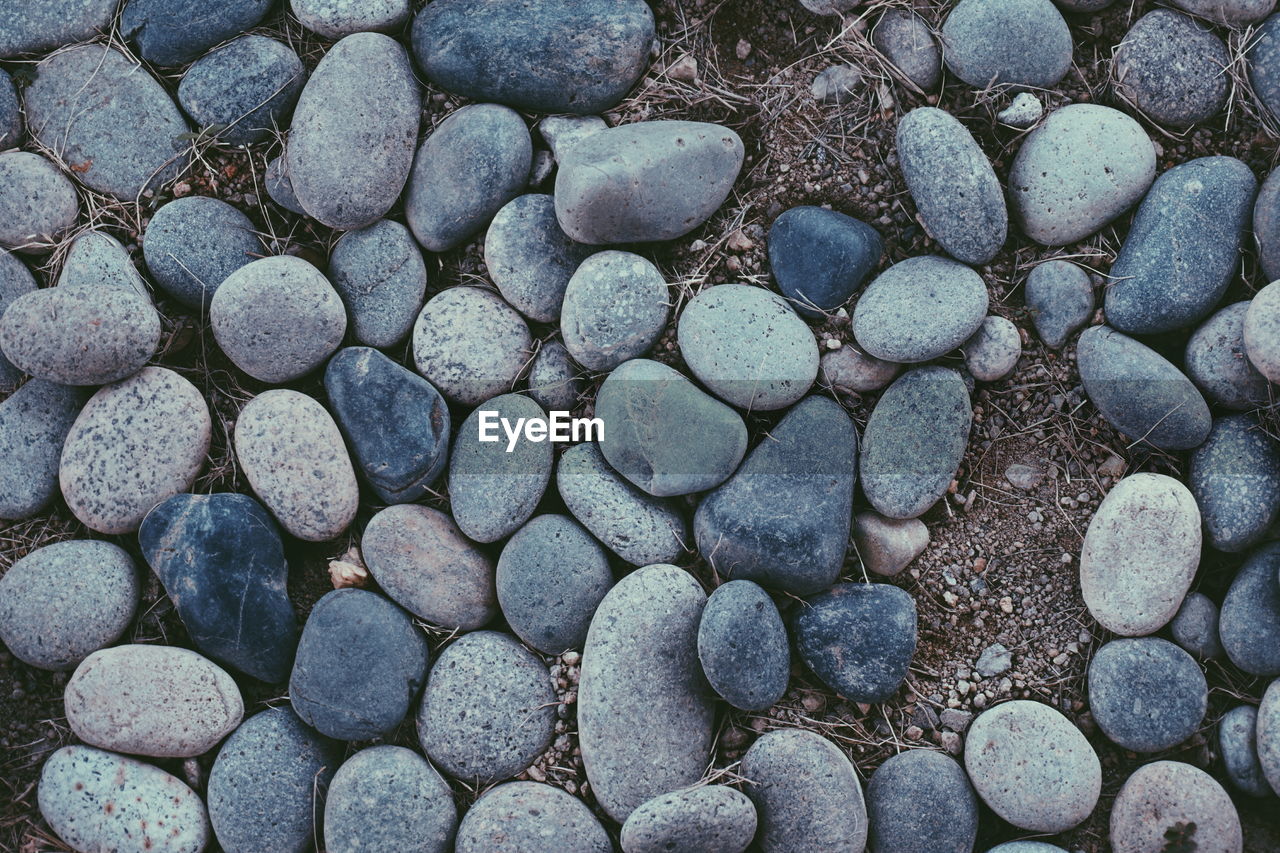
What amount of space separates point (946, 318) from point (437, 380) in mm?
1186

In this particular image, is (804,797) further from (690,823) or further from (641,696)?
(641,696)

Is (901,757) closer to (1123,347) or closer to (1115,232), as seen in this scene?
(1123,347)

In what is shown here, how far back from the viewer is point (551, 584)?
221 centimetres

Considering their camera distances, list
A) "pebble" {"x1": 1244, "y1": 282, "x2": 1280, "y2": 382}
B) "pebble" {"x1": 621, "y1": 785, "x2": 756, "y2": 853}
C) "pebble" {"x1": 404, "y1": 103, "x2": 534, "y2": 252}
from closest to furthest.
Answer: "pebble" {"x1": 621, "y1": 785, "x2": 756, "y2": 853} < "pebble" {"x1": 1244, "y1": 282, "x2": 1280, "y2": 382} < "pebble" {"x1": 404, "y1": 103, "x2": 534, "y2": 252}

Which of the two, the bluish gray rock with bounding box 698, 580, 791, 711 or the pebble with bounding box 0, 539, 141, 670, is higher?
the pebble with bounding box 0, 539, 141, 670

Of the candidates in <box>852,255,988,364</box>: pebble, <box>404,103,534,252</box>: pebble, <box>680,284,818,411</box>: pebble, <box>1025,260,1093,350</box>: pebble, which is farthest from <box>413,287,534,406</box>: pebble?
<box>1025,260,1093,350</box>: pebble

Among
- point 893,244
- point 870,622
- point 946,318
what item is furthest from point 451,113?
point 870,622

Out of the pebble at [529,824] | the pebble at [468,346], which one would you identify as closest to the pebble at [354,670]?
the pebble at [529,824]

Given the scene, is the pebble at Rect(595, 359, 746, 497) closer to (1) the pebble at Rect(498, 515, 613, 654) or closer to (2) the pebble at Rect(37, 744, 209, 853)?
(1) the pebble at Rect(498, 515, 613, 654)

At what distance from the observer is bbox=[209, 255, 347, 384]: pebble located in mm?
2242

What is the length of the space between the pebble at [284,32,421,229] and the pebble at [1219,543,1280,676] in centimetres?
215

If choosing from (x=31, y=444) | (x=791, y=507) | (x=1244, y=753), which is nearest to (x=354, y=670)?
(x=31, y=444)

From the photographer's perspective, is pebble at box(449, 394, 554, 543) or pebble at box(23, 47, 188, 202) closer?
pebble at box(449, 394, 554, 543)

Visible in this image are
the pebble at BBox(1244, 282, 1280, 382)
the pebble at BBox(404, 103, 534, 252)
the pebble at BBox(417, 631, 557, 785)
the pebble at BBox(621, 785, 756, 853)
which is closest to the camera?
the pebble at BBox(621, 785, 756, 853)
